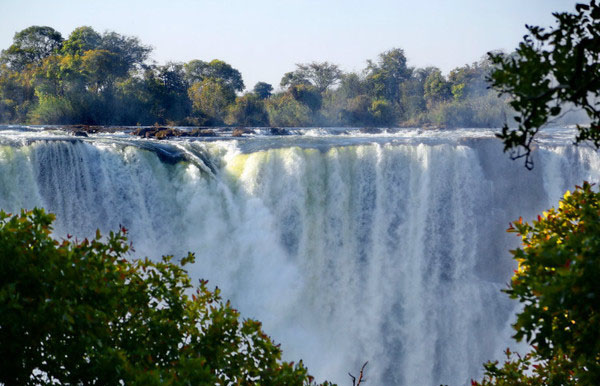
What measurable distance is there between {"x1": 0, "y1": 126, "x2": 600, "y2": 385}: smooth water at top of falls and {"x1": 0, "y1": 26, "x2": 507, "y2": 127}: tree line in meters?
14.3

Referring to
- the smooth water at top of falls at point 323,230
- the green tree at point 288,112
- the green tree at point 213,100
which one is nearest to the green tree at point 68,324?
the smooth water at top of falls at point 323,230

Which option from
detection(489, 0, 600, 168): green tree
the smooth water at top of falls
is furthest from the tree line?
detection(489, 0, 600, 168): green tree

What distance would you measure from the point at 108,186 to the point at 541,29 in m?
12.3

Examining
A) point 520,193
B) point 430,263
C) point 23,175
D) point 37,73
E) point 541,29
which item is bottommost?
point 430,263

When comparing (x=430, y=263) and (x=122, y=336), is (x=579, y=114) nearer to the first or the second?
(x=430, y=263)

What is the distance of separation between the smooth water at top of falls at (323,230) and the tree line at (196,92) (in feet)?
46.9

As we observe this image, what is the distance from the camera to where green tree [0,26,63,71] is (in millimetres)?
42500

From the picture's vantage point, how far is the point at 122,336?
15.9 feet

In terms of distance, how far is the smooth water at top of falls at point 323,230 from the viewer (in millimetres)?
14141

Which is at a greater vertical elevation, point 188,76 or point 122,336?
point 188,76

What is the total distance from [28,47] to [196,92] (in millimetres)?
13801

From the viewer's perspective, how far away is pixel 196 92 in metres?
40.1

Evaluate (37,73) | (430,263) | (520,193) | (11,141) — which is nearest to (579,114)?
(520,193)

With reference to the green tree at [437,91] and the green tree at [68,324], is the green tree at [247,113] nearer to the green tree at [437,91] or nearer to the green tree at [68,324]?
the green tree at [437,91]
